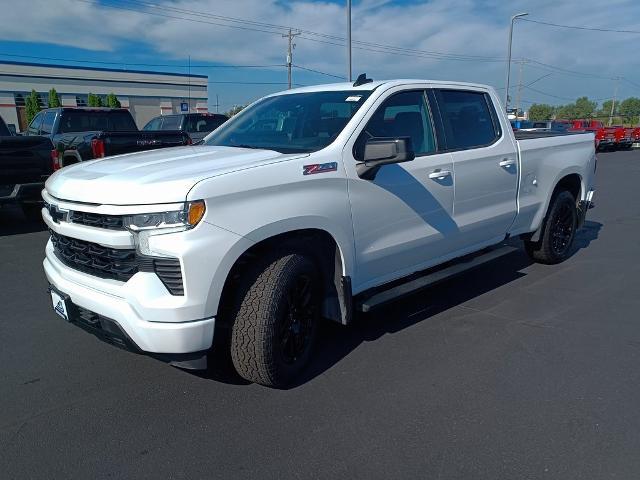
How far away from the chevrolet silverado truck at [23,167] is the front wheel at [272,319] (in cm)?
586

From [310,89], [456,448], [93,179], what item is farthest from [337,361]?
[310,89]

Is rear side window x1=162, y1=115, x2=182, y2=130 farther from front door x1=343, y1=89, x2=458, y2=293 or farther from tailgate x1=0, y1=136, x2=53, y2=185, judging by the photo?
front door x1=343, y1=89, x2=458, y2=293

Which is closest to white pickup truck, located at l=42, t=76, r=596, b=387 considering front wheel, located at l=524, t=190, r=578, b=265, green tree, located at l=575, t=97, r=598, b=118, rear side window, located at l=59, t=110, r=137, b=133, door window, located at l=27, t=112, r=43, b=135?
front wheel, located at l=524, t=190, r=578, b=265

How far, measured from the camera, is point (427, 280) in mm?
4027

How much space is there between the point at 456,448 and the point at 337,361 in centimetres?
116

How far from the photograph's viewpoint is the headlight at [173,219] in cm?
259

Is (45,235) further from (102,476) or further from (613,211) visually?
(613,211)

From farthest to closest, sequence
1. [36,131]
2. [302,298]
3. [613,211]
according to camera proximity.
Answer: [36,131] → [613,211] → [302,298]

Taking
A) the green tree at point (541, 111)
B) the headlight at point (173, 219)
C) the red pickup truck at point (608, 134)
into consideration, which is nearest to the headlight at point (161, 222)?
the headlight at point (173, 219)

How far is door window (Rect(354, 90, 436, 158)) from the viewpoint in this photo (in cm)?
373

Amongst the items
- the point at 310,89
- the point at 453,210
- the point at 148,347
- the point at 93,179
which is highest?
the point at 310,89

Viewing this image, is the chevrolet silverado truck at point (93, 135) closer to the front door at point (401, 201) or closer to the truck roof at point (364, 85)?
the truck roof at point (364, 85)

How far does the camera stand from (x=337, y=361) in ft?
11.9

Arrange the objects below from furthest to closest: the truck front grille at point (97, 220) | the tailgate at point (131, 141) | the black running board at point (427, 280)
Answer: the tailgate at point (131, 141) < the black running board at point (427, 280) < the truck front grille at point (97, 220)
